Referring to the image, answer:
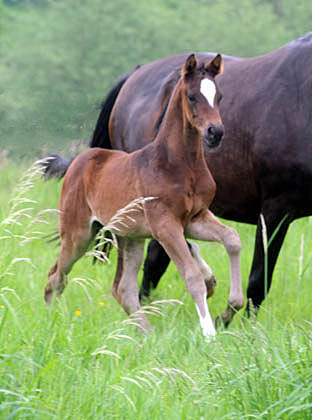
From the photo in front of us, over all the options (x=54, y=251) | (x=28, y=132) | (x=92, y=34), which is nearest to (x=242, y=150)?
(x=54, y=251)

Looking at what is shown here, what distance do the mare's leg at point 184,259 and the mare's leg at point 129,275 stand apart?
2.50ft

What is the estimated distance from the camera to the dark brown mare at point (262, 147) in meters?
5.12

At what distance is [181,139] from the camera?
4426 millimetres

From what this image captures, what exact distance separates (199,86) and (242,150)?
57.3 inches

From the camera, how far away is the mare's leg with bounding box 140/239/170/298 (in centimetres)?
624

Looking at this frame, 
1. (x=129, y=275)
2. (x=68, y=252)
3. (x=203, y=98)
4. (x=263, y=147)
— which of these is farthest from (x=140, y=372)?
(x=263, y=147)

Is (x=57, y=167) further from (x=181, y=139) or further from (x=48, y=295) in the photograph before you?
(x=181, y=139)

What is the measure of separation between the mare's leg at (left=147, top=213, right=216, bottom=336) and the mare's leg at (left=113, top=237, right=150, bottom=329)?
0.76 metres

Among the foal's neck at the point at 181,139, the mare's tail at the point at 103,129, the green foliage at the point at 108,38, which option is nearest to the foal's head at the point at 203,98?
the foal's neck at the point at 181,139

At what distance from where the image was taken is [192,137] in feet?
14.5

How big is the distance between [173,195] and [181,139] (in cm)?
34

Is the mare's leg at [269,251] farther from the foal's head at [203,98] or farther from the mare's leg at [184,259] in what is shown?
the foal's head at [203,98]

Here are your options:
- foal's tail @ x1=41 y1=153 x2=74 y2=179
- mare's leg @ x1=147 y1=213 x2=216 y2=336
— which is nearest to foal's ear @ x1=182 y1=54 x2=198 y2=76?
mare's leg @ x1=147 y1=213 x2=216 y2=336

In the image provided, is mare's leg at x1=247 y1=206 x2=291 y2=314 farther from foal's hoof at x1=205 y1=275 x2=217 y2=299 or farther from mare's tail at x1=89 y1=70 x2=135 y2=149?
mare's tail at x1=89 y1=70 x2=135 y2=149
